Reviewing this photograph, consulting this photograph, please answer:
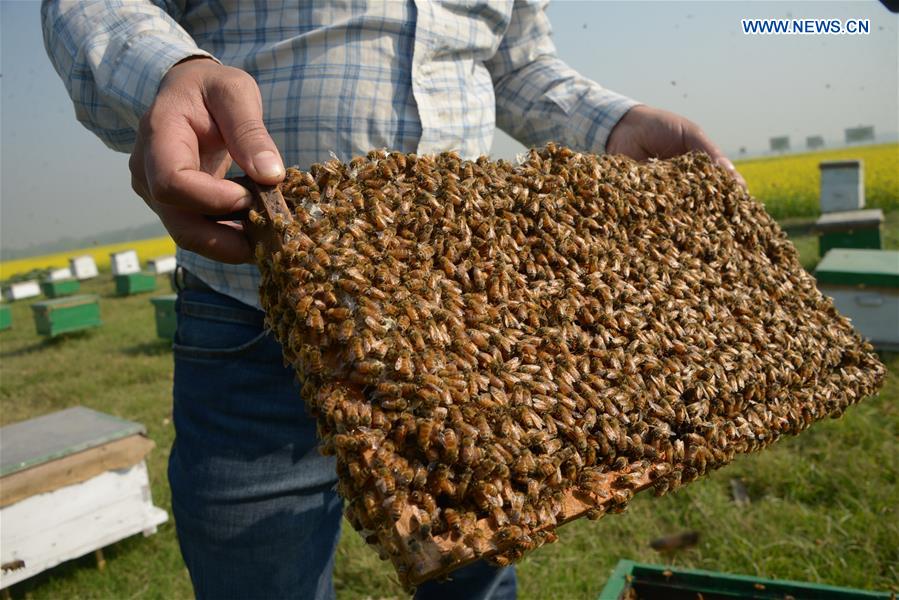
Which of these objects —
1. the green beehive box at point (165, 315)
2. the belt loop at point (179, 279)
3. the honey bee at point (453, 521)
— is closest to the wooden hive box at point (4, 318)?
the green beehive box at point (165, 315)

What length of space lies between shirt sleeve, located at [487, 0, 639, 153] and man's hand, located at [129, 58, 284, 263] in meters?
1.71

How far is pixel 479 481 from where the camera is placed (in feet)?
4.79

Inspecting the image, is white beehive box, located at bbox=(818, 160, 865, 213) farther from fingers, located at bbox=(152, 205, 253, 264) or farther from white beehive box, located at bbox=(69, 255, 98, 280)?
white beehive box, located at bbox=(69, 255, 98, 280)

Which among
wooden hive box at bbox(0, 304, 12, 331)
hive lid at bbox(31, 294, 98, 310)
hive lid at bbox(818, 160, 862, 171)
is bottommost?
wooden hive box at bbox(0, 304, 12, 331)

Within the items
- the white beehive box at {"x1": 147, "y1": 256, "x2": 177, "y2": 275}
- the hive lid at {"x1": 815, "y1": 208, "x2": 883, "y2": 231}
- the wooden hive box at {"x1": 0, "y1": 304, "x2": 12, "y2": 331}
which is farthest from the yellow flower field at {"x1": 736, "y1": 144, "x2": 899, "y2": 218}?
the white beehive box at {"x1": 147, "y1": 256, "x2": 177, "y2": 275}

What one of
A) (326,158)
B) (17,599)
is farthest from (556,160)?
(17,599)

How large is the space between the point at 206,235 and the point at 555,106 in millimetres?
1901

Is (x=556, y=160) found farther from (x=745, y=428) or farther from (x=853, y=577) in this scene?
(x=853, y=577)

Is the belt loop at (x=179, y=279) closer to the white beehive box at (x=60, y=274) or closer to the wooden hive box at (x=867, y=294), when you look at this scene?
the wooden hive box at (x=867, y=294)

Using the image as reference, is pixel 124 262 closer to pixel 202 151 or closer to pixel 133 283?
pixel 133 283

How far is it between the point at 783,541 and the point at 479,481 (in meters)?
3.65

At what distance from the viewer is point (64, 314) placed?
12609 mm

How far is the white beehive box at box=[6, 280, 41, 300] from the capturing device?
21531 millimetres

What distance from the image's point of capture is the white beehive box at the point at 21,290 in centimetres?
2153
